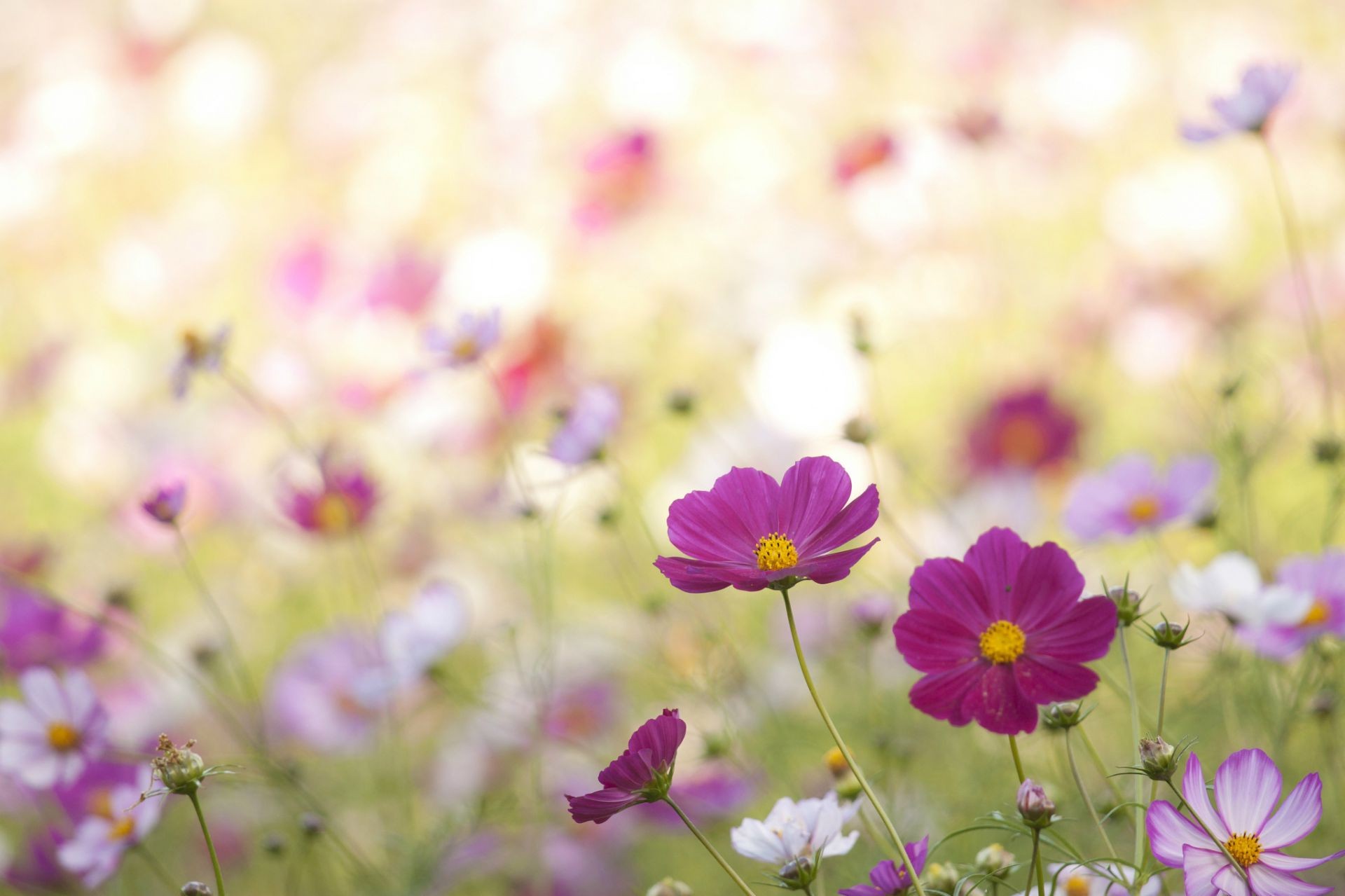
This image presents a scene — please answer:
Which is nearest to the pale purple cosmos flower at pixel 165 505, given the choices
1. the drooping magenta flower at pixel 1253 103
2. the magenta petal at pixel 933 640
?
the magenta petal at pixel 933 640

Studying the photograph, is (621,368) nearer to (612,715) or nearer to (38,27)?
(612,715)

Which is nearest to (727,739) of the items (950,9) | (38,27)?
(950,9)

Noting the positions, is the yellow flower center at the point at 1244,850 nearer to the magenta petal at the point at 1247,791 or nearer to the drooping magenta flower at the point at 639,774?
the magenta petal at the point at 1247,791

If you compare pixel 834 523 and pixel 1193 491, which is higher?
pixel 1193 491

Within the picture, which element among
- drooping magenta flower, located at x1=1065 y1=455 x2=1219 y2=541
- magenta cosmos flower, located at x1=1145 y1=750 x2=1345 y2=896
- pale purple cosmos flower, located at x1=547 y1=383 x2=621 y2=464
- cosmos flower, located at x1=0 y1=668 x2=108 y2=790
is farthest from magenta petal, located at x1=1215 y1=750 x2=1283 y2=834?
cosmos flower, located at x1=0 y1=668 x2=108 y2=790

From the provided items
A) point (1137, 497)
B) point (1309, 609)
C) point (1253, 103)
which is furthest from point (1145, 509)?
point (1253, 103)

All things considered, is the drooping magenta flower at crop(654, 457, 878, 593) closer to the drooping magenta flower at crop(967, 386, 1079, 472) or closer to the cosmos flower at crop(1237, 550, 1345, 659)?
the cosmos flower at crop(1237, 550, 1345, 659)

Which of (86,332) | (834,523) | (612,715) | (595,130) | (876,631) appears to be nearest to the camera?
(834,523)

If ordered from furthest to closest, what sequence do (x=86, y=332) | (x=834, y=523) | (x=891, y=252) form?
(x=86, y=332) < (x=891, y=252) < (x=834, y=523)
